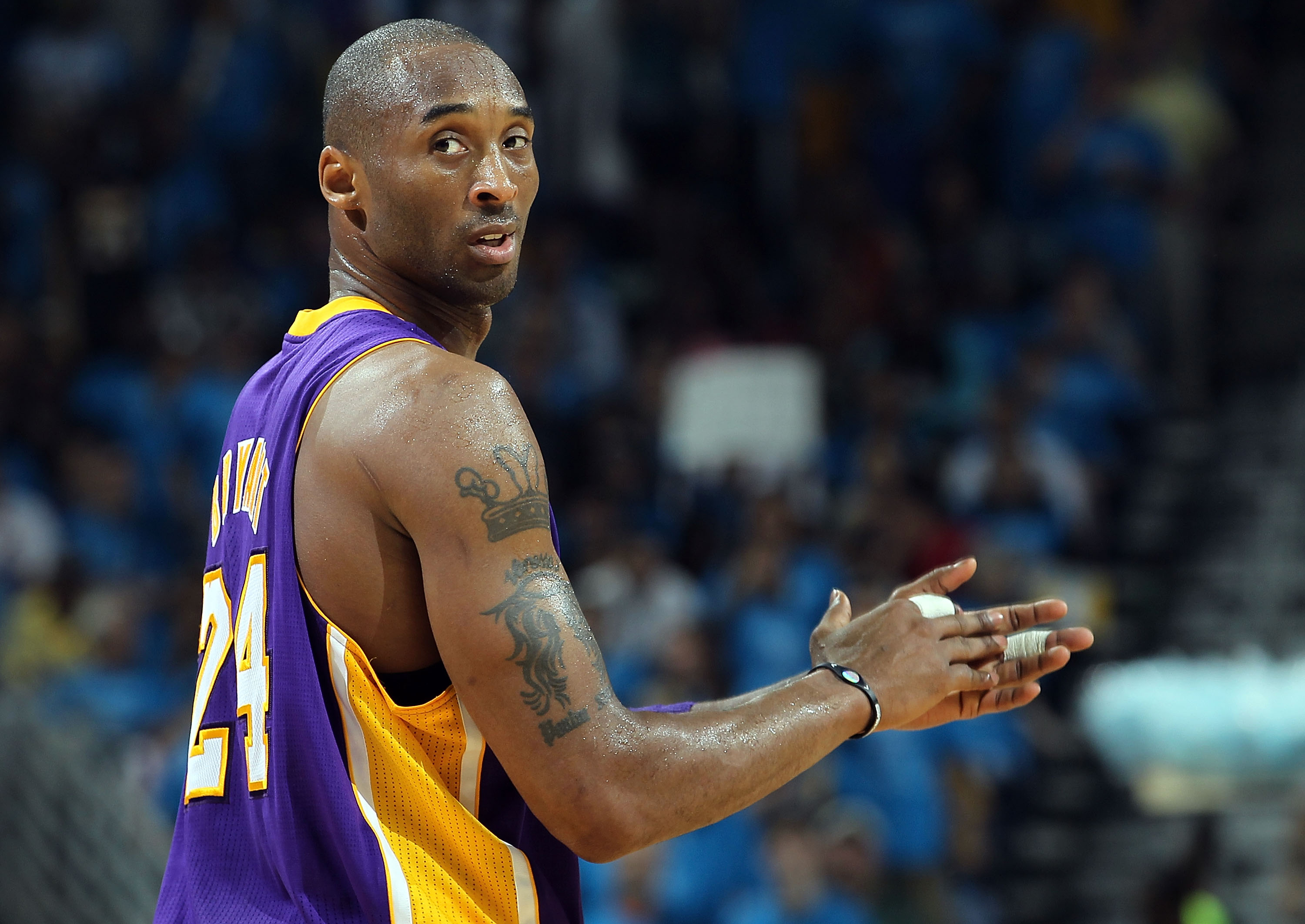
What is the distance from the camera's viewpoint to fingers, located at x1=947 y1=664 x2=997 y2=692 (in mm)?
2223

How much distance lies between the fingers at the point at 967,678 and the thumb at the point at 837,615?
17 cm

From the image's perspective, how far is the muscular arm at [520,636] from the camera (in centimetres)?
194

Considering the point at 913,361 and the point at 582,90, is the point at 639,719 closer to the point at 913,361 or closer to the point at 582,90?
the point at 913,361

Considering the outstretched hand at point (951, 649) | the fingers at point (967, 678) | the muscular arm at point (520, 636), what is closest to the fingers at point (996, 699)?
the outstretched hand at point (951, 649)

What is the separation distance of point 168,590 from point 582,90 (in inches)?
165

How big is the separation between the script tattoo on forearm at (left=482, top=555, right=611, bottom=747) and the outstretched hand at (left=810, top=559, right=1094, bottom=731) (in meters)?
0.43

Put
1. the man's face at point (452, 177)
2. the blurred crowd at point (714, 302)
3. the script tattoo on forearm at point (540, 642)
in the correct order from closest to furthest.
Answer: the script tattoo on forearm at point (540, 642)
the man's face at point (452, 177)
the blurred crowd at point (714, 302)

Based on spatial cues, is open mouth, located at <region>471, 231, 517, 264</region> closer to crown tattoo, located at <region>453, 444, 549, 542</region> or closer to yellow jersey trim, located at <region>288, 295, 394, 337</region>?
yellow jersey trim, located at <region>288, 295, 394, 337</region>

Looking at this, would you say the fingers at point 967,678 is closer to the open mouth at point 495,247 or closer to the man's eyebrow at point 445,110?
the open mouth at point 495,247

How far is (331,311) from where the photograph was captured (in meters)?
2.28

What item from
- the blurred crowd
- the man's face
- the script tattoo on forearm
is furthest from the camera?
the blurred crowd

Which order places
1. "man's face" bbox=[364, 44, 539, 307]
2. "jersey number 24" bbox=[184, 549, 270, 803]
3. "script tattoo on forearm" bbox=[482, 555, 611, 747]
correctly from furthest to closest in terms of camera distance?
"man's face" bbox=[364, 44, 539, 307]
"jersey number 24" bbox=[184, 549, 270, 803]
"script tattoo on forearm" bbox=[482, 555, 611, 747]

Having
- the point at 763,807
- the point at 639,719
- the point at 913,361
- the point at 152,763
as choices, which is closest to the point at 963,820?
the point at 763,807

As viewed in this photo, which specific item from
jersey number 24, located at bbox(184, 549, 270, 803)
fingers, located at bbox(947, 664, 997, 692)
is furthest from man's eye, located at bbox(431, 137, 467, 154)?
fingers, located at bbox(947, 664, 997, 692)
